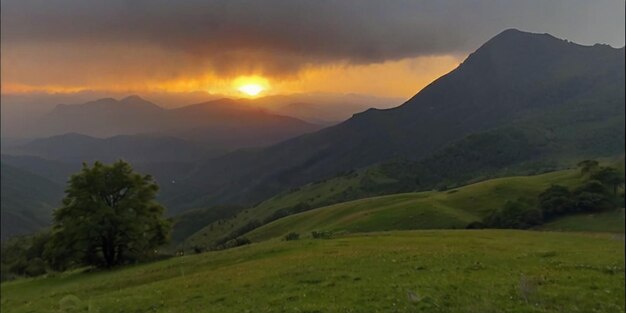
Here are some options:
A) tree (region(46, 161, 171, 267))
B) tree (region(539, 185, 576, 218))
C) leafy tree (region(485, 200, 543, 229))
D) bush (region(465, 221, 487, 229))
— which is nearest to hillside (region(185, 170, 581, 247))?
bush (region(465, 221, 487, 229))

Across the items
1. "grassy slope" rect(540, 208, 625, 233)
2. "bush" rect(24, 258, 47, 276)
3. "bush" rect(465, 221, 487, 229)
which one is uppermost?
"grassy slope" rect(540, 208, 625, 233)

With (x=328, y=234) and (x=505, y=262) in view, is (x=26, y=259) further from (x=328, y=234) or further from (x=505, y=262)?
(x=505, y=262)

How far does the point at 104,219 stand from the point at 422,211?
65161 millimetres

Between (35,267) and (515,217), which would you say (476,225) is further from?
(35,267)

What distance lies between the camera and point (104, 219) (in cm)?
5959

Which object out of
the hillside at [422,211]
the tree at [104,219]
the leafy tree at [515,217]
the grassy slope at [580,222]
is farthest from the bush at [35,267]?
the grassy slope at [580,222]

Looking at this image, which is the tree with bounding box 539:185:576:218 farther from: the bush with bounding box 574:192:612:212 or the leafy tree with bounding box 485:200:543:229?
the leafy tree with bounding box 485:200:543:229

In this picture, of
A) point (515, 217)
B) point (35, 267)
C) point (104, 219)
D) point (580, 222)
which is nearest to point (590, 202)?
point (580, 222)

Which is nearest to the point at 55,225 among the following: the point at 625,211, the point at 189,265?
the point at 189,265

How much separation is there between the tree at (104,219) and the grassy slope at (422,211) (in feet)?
142

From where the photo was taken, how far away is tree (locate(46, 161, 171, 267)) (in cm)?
5938

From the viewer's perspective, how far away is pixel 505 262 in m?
28.0

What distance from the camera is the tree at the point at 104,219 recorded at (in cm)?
5938

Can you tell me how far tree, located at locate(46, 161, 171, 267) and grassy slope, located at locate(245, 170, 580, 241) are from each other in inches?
1701
